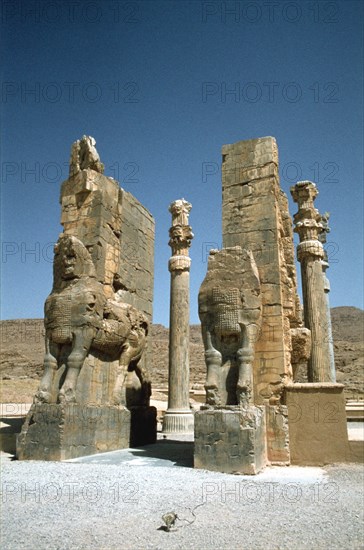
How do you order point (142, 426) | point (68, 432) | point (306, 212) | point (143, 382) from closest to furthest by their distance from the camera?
point (68, 432)
point (142, 426)
point (143, 382)
point (306, 212)

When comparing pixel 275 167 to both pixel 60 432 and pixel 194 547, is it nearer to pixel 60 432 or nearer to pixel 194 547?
pixel 60 432

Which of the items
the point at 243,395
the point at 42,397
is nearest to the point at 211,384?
the point at 243,395

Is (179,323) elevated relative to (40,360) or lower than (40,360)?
lower

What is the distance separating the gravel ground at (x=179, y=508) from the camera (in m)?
3.12

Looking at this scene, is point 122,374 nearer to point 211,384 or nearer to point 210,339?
point 210,339

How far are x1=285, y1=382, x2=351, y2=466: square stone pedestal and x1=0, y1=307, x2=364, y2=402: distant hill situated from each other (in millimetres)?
5374

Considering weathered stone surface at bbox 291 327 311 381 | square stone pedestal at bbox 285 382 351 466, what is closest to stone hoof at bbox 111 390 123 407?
square stone pedestal at bbox 285 382 351 466

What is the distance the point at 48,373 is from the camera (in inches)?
285

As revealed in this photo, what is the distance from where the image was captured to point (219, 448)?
5605mm

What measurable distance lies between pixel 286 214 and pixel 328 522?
5384 millimetres

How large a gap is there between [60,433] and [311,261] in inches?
278

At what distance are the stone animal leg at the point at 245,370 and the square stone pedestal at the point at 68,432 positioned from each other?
96.2 inches

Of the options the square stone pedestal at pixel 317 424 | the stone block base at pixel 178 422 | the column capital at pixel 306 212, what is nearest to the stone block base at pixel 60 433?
the square stone pedestal at pixel 317 424

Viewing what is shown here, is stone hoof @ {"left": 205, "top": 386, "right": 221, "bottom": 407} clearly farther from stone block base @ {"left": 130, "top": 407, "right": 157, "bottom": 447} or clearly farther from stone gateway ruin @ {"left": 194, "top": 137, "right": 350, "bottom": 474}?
stone block base @ {"left": 130, "top": 407, "right": 157, "bottom": 447}
